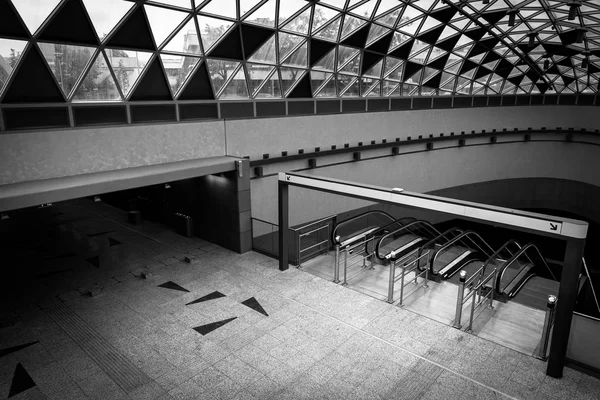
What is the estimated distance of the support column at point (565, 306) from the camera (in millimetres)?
7906

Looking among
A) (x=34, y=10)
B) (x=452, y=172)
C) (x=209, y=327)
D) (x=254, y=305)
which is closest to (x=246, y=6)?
(x=34, y=10)

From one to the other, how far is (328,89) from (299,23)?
4.43 m

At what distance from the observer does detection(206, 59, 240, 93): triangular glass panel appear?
15859 mm

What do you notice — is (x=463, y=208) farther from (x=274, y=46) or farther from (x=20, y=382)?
(x=274, y=46)

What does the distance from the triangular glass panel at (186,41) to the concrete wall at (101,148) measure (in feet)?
9.04

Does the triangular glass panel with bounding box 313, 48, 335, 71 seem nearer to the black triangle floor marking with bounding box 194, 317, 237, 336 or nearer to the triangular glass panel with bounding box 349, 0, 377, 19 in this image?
the triangular glass panel with bounding box 349, 0, 377, 19

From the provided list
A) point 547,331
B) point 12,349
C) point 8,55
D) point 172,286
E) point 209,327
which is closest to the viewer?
point 547,331

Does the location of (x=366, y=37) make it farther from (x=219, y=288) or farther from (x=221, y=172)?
(x=219, y=288)

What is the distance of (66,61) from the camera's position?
12.5 meters

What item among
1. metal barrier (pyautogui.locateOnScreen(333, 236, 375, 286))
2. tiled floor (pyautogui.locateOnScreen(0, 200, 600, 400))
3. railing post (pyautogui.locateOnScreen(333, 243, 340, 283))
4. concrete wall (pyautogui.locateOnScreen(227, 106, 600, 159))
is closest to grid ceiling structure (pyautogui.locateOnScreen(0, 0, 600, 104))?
concrete wall (pyautogui.locateOnScreen(227, 106, 600, 159))

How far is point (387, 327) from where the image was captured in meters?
10.4

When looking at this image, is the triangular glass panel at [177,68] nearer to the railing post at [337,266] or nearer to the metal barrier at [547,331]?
the railing post at [337,266]

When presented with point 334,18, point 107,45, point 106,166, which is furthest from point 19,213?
point 334,18

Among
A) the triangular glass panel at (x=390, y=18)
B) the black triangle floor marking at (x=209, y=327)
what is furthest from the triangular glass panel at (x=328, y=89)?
the black triangle floor marking at (x=209, y=327)
